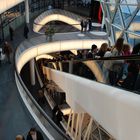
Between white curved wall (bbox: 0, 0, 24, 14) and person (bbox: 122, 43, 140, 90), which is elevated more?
white curved wall (bbox: 0, 0, 24, 14)

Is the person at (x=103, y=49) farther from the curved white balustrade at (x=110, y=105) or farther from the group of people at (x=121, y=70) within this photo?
the group of people at (x=121, y=70)

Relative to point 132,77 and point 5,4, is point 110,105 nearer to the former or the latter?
point 132,77

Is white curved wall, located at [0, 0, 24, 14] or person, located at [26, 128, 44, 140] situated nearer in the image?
person, located at [26, 128, 44, 140]

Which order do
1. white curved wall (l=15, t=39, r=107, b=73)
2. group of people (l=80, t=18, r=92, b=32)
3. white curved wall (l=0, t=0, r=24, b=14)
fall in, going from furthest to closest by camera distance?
group of people (l=80, t=18, r=92, b=32) → white curved wall (l=15, t=39, r=107, b=73) → white curved wall (l=0, t=0, r=24, b=14)

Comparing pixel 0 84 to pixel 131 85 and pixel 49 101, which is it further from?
pixel 131 85

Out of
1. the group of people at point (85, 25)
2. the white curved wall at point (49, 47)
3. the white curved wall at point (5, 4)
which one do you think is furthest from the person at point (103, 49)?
the group of people at point (85, 25)

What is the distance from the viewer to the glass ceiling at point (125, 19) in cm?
1931

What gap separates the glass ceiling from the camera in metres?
19.3

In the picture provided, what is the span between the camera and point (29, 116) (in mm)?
15406

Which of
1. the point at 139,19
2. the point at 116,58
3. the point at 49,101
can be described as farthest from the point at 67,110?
the point at 116,58

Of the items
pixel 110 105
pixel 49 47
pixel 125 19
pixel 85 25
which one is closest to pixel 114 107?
pixel 110 105

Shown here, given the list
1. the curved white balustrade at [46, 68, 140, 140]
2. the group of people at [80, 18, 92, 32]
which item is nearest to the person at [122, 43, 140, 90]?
the curved white balustrade at [46, 68, 140, 140]

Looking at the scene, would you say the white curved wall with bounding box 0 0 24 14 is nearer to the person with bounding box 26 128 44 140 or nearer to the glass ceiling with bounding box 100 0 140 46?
the glass ceiling with bounding box 100 0 140 46

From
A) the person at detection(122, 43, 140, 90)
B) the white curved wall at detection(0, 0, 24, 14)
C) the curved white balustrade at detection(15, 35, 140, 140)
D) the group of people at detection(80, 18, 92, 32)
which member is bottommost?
the group of people at detection(80, 18, 92, 32)
